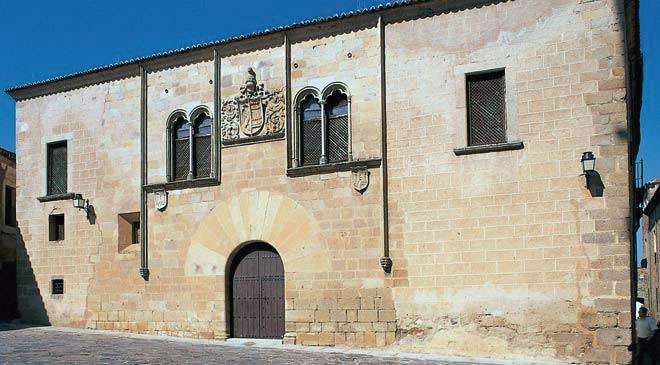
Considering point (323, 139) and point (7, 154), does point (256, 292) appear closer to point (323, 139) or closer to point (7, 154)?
point (323, 139)

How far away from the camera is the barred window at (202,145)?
16375mm

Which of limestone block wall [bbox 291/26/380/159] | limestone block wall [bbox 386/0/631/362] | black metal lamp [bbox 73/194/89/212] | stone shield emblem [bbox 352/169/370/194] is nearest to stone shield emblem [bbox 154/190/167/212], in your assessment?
black metal lamp [bbox 73/194/89/212]

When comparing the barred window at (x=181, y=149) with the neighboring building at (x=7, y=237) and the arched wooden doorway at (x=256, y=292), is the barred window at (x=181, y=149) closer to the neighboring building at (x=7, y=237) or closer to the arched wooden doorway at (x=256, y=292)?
the arched wooden doorway at (x=256, y=292)

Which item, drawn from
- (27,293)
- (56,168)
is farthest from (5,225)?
(56,168)

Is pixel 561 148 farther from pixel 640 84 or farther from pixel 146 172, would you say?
pixel 146 172

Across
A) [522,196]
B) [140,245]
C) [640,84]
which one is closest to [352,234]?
[522,196]

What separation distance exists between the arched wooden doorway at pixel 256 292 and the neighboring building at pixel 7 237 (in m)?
7.38

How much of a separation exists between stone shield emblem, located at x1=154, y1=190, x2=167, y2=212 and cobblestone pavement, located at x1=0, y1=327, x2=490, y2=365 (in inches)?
119

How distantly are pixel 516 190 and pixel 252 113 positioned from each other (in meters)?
6.08

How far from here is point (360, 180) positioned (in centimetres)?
1434

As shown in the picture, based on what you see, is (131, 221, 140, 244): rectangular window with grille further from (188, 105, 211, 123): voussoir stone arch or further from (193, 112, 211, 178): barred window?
(188, 105, 211, 123): voussoir stone arch

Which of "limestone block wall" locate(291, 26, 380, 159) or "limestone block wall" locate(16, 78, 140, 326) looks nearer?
"limestone block wall" locate(291, 26, 380, 159)

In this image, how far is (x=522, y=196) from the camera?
12.9 metres

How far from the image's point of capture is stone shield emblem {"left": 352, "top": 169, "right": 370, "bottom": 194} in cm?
1428
